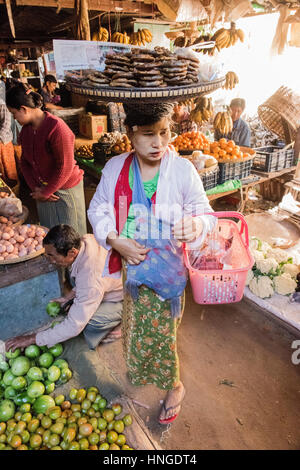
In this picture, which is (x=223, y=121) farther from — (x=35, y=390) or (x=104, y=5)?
(x=35, y=390)

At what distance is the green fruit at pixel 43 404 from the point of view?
6.74 feet

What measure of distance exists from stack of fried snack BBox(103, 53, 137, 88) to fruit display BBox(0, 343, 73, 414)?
1.96 m

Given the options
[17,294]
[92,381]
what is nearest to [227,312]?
[92,381]

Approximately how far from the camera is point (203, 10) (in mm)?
3574

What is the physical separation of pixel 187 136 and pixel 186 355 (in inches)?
132

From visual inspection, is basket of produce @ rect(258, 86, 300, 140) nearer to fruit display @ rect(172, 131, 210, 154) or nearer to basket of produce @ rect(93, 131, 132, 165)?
fruit display @ rect(172, 131, 210, 154)

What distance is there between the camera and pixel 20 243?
2.72 m

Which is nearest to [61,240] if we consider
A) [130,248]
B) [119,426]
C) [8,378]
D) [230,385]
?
[130,248]

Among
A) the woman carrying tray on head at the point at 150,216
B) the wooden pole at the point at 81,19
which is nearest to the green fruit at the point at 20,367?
the woman carrying tray on head at the point at 150,216

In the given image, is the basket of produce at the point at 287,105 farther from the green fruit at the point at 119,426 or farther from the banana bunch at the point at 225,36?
the green fruit at the point at 119,426

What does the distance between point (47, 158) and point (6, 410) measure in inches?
87.2

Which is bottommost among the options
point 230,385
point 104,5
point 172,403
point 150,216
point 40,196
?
point 230,385

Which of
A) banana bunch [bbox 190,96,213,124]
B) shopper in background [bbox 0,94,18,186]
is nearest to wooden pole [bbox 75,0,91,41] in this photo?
shopper in background [bbox 0,94,18,186]

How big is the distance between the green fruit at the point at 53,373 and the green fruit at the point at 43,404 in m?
0.15
